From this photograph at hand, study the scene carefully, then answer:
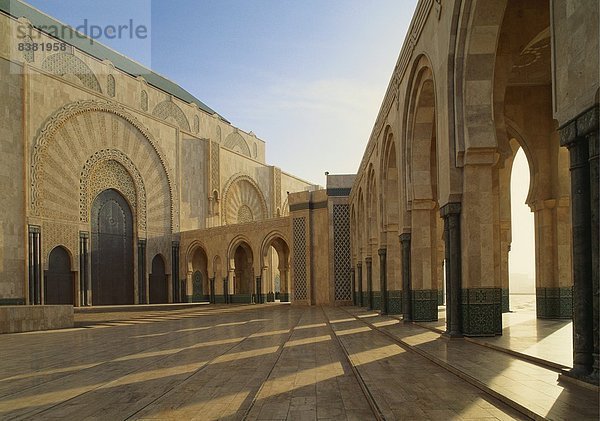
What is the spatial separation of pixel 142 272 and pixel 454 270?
830 inches

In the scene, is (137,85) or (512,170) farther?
(137,85)

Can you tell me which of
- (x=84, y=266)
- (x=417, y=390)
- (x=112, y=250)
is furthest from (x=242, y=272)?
(x=417, y=390)

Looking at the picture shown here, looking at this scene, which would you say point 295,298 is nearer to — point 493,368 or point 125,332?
point 125,332

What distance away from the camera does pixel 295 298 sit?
2292 centimetres

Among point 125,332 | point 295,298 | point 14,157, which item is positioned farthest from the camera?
point 295,298

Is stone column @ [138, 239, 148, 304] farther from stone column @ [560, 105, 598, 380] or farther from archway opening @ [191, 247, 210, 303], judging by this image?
stone column @ [560, 105, 598, 380]

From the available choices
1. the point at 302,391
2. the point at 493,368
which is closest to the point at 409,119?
the point at 493,368

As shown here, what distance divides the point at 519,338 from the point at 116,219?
69.1 feet

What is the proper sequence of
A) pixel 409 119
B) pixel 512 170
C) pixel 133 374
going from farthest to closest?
1. pixel 512 170
2. pixel 409 119
3. pixel 133 374

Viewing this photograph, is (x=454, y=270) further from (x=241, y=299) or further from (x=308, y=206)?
(x=241, y=299)

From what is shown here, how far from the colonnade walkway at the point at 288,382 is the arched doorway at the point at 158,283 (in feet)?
62.1

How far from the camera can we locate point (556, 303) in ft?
34.8

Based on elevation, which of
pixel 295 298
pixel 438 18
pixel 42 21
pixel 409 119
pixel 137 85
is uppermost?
pixel 42 21

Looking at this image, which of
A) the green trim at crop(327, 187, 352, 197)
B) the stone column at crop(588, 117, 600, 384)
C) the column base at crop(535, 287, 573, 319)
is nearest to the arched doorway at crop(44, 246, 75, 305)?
the green trim at crop(327, 187, 352, 197)
